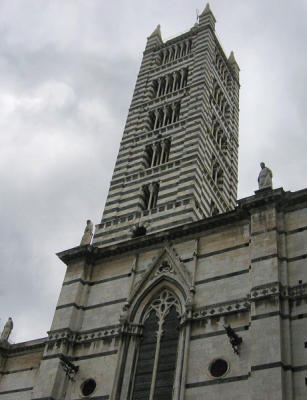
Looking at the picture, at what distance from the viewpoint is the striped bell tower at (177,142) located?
27.4m

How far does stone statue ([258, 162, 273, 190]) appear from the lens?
21.1 m

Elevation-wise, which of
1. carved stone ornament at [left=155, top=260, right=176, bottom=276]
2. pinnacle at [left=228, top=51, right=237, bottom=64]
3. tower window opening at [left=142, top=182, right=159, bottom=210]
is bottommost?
carved stone ornament at [left=155, top=260, right=176, bottom=276]

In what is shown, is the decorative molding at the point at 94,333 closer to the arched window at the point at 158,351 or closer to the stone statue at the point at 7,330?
the arched window at the point at 158,351

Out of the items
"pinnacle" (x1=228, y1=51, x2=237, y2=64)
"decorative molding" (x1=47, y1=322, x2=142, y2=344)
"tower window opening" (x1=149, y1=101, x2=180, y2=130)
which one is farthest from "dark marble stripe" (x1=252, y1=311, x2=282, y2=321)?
"pinnacle" (x1=228, y1=51, x2=237, y2=64)

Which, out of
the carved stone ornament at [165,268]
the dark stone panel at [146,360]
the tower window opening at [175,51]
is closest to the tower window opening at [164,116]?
the tower window opening at [175,51]

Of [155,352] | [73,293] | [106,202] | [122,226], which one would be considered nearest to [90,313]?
[73,293]

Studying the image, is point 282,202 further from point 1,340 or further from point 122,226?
point 1,340

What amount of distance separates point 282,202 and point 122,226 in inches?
363

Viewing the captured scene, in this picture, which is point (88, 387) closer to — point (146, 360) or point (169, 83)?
point (146, 360)

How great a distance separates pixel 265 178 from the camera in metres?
21.4

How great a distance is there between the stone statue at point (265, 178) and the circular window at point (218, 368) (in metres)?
6.20

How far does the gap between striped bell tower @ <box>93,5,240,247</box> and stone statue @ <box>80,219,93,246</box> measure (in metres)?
2.15

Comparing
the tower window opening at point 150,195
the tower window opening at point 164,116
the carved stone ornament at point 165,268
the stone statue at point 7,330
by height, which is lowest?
the stone statue at point 7,330

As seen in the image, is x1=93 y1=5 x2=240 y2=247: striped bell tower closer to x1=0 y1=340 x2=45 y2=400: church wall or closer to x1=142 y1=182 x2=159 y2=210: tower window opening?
x1=142 y1=182 x2=159 y2=210: tower window opening
